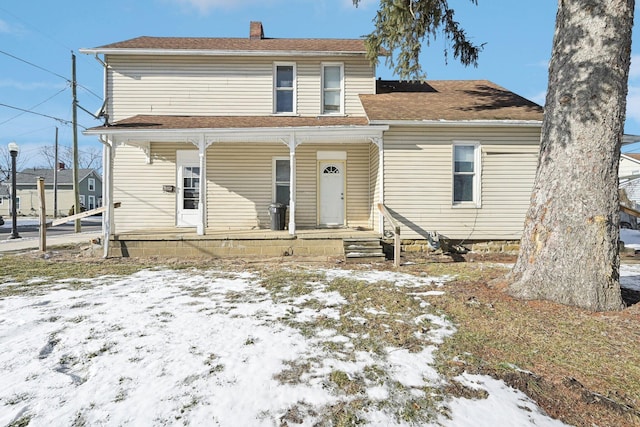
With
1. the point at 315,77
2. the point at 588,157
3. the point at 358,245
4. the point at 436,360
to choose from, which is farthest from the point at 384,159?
the point at 436,360

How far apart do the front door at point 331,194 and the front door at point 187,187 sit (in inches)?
155

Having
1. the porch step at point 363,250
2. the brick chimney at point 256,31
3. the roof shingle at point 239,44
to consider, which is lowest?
the porch step at point 363,250

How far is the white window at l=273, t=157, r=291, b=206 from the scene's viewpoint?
10648 mm

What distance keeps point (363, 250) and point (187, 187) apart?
6.07m

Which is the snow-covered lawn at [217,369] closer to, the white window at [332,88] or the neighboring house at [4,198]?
the white window at [332,88]

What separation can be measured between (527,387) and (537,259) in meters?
2.47

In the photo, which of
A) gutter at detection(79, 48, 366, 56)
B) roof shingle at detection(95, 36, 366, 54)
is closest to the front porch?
gutter at detection(79, 48, 366, 56)

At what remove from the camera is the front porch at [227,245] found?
839 centimetres

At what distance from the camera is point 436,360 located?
315cm

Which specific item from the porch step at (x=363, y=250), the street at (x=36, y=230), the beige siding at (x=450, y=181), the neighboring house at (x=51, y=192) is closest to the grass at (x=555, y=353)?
the porch step at (x=363, y=250)

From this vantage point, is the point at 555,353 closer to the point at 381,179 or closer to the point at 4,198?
the point at 381,179

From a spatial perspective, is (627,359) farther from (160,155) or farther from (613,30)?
(160,155)

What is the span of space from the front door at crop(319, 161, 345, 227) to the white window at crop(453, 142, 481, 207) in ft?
11.0

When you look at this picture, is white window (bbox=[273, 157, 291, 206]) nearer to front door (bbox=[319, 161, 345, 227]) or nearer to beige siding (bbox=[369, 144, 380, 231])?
front door (bbox=[319, 161, 345, 227])
